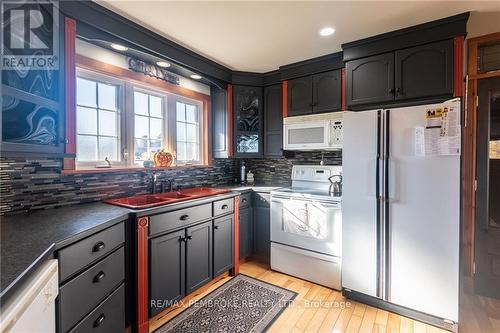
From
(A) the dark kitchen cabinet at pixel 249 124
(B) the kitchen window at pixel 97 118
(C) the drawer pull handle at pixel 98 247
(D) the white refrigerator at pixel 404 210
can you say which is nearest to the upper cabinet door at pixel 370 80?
(D) the white refrigerator at pixel 404 210

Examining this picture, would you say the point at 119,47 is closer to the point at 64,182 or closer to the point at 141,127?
the point at 141,127

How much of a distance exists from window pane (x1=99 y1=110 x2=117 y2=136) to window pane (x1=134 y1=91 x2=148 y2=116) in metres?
0.24

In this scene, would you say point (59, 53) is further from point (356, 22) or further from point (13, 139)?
point (356, 22)

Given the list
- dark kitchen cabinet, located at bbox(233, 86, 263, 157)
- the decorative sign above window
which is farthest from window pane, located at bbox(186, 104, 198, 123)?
dark kitchen cabinet, located at bbox(233, 86, 263, 157)

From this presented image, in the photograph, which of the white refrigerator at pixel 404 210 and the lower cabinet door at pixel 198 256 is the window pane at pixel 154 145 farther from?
the white refrigerator at pixel 404 210

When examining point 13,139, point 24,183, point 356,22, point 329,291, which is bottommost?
point 329,291

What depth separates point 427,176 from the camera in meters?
1.85

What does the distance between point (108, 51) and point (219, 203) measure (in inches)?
66.1

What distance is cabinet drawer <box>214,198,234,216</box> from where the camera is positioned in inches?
93.8

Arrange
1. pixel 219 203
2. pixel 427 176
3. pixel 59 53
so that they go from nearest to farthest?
pixel 59 53
pixel 427 176
pixel 219 203

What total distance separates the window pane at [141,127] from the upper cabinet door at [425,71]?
237 centimetres

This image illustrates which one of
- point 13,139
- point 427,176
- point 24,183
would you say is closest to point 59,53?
point 13,139

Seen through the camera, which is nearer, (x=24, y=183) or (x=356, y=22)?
(x=24, y=183)

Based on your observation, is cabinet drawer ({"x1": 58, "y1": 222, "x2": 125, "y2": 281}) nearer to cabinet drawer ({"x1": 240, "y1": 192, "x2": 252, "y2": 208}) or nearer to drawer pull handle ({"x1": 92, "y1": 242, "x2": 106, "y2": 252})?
drawer pull handle ({"x1": 92, "y1": 242, "x2": 106, "y2": 252})
